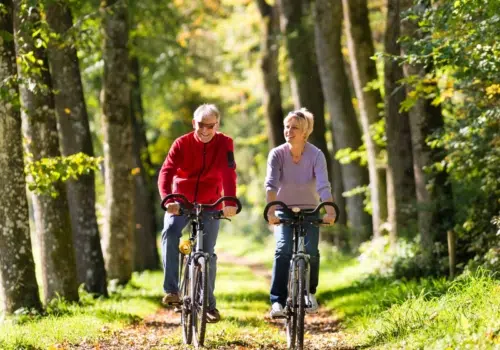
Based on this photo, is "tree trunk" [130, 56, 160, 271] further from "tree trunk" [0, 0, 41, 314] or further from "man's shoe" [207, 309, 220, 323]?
"man's shoe" [207, 309, 220, 323]

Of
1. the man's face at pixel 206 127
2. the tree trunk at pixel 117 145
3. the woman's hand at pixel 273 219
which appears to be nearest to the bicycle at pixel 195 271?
the woman's hand at pixel 273 219

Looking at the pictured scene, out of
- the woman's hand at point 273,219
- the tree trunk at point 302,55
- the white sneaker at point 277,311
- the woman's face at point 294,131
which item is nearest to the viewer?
the woman's hand at point 273,219

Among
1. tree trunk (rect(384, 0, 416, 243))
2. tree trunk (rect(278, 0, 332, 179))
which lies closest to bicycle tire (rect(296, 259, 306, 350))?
tree trunk (rect(384, 0, 416, 243))

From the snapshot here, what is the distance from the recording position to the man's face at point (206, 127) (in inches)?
358

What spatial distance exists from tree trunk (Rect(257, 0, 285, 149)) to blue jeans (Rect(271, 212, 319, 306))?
1695 centimetres

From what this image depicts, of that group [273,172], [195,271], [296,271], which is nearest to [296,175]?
[273,172]

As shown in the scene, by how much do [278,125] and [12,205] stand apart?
15.7m

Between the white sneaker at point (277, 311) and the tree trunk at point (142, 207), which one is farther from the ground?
the tree trunk at point (142, 207)

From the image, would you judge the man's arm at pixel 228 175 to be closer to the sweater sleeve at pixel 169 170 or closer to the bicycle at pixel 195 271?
the bicycle at pixel 195 271

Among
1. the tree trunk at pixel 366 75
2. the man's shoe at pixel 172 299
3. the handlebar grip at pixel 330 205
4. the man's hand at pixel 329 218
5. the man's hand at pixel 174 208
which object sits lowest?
the man's shoe at pixel 172 299

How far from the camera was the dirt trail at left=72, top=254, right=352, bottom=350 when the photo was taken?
928 cm

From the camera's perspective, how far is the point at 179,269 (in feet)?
31.2

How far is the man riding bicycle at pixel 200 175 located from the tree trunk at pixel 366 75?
9.41 m

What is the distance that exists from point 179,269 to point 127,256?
7802 mm
